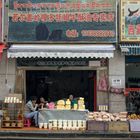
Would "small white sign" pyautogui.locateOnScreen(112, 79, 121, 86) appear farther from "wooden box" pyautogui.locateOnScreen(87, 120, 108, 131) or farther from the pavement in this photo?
the pavement

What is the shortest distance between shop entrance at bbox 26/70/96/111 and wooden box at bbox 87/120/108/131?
2.23 metres

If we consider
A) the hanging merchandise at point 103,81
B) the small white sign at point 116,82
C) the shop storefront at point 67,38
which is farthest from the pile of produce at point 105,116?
the small white sign at point 116,82

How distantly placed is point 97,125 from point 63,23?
4516mm

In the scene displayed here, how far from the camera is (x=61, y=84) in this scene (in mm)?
22797

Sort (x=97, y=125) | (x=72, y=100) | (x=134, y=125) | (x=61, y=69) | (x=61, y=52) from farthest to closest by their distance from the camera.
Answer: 1. (x=61, y=69)
2. (x=72, y=100)
3. (x=61, y=52)
4. (x=134, y=125)
5. (x=97, y=125)

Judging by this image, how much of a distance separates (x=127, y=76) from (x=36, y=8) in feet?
15.4

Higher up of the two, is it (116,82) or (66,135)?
(116,82)

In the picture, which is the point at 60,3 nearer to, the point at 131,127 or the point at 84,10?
the point at 84,10

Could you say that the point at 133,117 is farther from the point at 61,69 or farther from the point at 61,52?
the point at 61,52

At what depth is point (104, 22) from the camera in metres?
22.1

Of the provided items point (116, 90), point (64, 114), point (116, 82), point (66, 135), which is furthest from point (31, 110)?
point (116, 82)

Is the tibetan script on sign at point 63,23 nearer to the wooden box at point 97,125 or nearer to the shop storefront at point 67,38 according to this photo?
the shop storefront at point 67,38

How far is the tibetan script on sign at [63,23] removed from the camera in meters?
22.1

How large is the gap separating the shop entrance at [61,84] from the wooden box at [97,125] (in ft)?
7.30
